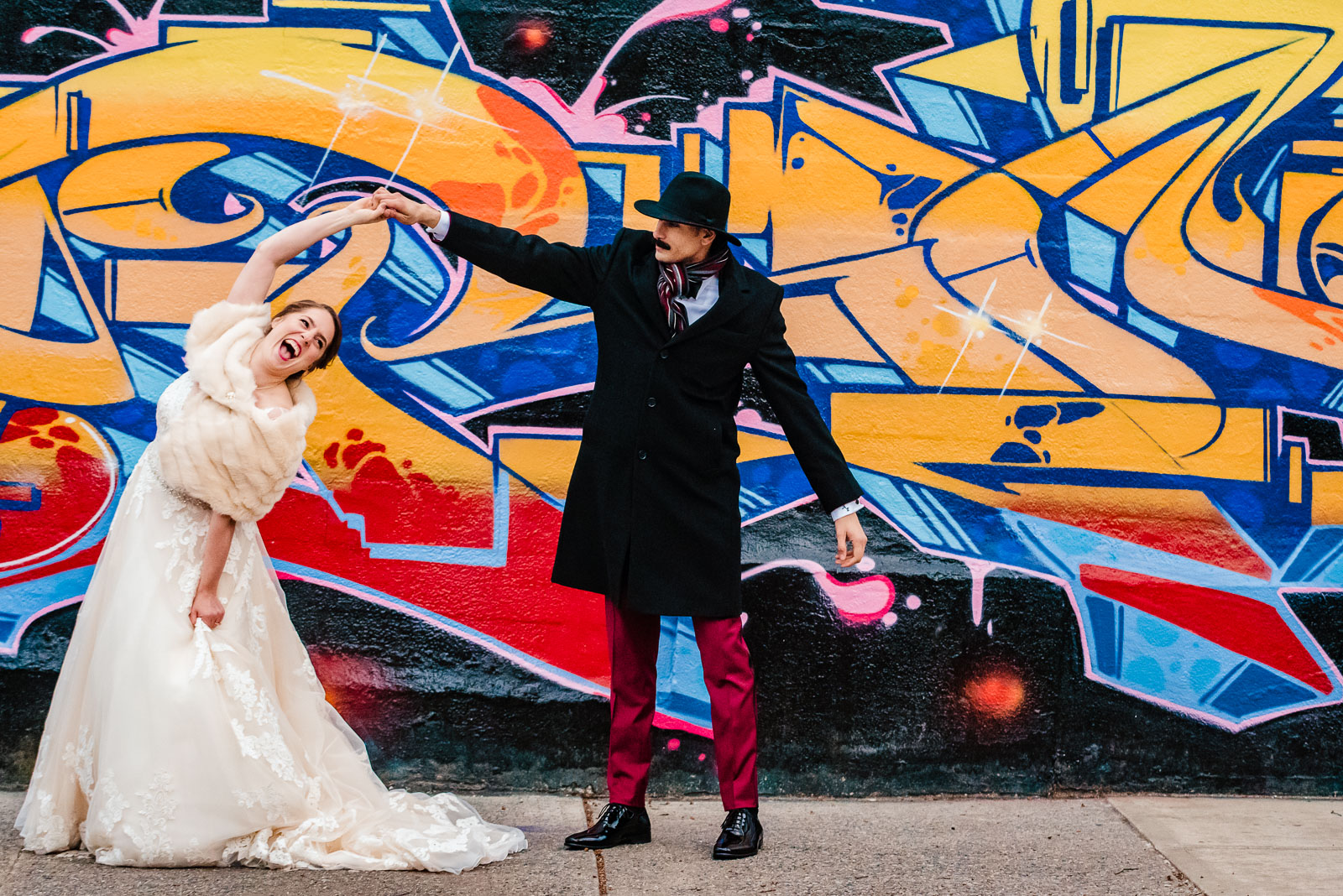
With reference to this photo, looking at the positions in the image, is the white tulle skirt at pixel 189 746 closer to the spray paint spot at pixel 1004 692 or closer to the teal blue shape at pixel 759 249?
the spray paint spot at pixel 1004 692

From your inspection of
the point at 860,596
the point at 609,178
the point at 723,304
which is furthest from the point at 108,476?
the point at 860,596

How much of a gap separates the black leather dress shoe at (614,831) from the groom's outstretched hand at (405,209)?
71.0 inches

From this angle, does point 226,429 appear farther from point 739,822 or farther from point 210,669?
point 739,822

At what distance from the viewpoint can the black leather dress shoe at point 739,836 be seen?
3.48m

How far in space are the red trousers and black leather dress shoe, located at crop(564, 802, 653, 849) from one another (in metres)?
0.03

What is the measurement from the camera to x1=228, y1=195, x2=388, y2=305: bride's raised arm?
3.28m

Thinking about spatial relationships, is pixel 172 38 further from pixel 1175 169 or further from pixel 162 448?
pixel 1175 169

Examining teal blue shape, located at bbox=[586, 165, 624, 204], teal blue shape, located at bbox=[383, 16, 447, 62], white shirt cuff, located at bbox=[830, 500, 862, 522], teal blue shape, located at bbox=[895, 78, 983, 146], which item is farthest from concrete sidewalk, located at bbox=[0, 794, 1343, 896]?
teal blue shape, located at bbox=[383, 16, 447, 62]

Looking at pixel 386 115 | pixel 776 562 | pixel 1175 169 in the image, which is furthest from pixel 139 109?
pixel 1175 169

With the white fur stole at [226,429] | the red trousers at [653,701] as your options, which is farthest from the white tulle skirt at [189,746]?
the red trousers at [653,701]

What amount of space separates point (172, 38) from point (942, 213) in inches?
110

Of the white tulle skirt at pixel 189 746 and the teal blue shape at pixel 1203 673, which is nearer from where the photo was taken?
the white tulle skirt at pixel 189 746

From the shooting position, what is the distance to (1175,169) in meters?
4.35

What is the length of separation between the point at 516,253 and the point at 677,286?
470 mm
